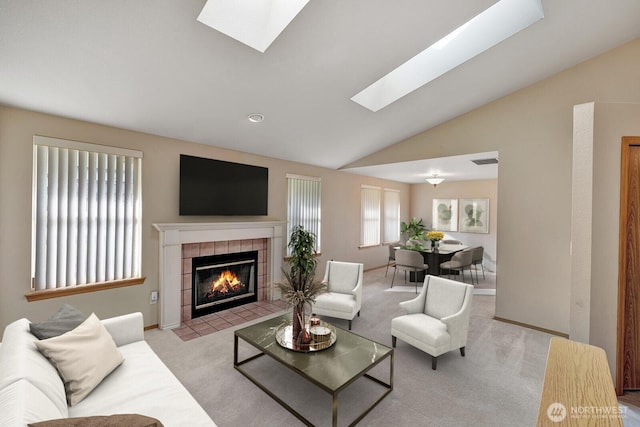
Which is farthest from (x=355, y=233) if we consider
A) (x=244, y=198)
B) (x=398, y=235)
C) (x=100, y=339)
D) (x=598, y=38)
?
(x=100, y=339)

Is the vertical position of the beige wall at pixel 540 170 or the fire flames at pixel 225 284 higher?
the beige wall at pixel 540 170

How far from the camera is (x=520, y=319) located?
3711 mm

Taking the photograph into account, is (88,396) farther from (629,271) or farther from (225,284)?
(629,271)

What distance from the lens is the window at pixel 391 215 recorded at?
7.30 m

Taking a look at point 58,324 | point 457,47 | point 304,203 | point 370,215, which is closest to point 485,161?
point 457,47

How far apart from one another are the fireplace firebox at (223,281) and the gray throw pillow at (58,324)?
186 centimetres

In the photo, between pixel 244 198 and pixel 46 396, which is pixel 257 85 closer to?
pixel 244 198

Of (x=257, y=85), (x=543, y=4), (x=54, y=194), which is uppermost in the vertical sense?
(x=543, y=4)

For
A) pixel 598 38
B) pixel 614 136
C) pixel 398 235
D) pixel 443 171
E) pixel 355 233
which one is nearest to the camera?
pixel 614 136

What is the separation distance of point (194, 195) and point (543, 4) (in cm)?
421

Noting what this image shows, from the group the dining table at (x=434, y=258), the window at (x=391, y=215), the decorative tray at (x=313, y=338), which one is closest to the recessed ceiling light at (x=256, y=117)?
the decorative tray at (x=313, y=338)

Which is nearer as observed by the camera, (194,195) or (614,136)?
(614,136)

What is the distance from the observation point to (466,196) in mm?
7137

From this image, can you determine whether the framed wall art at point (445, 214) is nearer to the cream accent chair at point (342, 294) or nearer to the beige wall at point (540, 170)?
the beige wall at point (540, 170)
